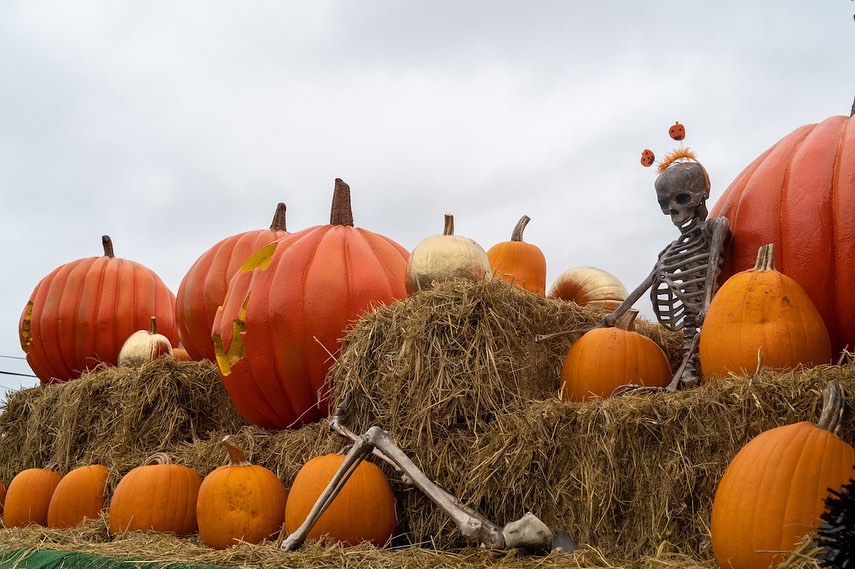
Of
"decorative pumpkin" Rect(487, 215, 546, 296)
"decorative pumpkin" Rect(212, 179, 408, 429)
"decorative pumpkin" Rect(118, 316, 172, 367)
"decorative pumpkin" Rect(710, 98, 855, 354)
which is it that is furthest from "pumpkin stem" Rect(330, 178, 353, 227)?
"decorative pumpkin" Rect(710, 98, 855, 354)

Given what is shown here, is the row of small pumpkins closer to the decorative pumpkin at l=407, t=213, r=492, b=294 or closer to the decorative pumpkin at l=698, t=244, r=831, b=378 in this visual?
the decorative pumpkin at l=407, t=213, r=492, b=294


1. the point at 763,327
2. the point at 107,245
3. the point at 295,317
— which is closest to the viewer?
the point at 763,327

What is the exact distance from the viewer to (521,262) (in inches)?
191

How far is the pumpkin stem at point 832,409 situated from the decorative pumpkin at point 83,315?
6.12 meters

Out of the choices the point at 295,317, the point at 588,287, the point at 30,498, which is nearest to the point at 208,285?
the point at 295,317

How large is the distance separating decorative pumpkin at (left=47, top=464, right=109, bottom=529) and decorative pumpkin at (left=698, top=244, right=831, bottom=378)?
3.74 meters

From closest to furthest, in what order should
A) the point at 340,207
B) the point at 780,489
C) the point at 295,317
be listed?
the point at 780,489
the point at 295,317
the point at 340,207

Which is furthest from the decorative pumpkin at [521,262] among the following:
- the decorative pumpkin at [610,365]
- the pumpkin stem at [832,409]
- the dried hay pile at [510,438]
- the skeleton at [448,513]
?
the pumpkin stem at [832,409]

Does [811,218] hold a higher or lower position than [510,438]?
higher

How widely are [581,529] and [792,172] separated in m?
1.93

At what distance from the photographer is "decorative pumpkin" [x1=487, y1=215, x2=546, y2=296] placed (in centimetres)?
482

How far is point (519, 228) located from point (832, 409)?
2.93m

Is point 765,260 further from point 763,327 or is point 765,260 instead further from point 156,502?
point 156,502

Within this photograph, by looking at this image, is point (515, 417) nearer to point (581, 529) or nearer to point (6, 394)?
point (581, 529)
